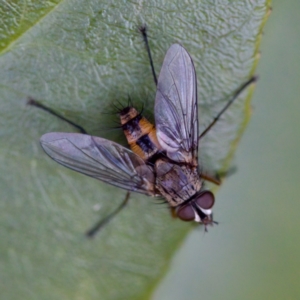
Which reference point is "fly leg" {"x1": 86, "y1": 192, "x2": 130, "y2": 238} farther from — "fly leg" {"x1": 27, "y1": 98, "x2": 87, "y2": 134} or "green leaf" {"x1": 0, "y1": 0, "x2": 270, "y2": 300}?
"fly leg" {"x1": 27, "y1": 98, "x2": 87, "y2": 134}

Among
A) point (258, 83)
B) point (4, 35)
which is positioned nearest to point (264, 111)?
point (258, 83)

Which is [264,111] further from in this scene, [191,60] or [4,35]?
[4,35]

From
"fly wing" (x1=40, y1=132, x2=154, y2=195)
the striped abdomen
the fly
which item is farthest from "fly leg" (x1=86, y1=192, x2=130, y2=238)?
the striped abdomen

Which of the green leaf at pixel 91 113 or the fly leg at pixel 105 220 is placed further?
the fly leg at pixel 105 220

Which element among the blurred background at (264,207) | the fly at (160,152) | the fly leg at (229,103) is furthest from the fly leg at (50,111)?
the blurred background at (264,207)

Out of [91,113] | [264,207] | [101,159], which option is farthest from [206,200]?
[91,113]

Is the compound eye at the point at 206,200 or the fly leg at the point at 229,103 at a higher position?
the fly leg at the point at 229,103

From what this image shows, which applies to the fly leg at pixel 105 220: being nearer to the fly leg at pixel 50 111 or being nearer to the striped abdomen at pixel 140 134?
the striped abdomen at pixel 140 134
